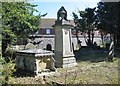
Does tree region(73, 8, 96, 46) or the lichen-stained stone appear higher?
tree region(73, 8, 96, 46)

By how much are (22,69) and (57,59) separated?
303 cm

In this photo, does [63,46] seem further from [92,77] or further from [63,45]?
[92,77]

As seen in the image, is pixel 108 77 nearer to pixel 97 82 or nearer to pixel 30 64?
pixel 97 82

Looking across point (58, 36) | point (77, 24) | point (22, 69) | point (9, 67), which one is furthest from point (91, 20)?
point (9, 67)

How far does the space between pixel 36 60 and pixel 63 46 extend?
3.56m

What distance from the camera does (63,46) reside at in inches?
576

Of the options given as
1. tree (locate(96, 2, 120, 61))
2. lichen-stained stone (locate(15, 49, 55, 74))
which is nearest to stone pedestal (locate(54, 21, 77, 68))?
lichen-stained stone (locate(15, 49, 55, 74))

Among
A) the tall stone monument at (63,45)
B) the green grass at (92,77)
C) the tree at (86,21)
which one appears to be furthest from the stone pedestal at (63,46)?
the tree at (86,21)

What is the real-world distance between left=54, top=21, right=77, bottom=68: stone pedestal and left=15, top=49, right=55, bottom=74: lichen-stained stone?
2347mm

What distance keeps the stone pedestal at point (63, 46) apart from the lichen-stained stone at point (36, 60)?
2.35 meters

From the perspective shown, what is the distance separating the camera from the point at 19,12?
15086 millimetres

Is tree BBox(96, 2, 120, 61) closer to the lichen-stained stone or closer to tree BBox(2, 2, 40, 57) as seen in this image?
tree BBox(2, 2, 40, 57)

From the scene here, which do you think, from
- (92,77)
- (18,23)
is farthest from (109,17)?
(92,77)

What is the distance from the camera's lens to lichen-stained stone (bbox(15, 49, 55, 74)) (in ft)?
37.6
